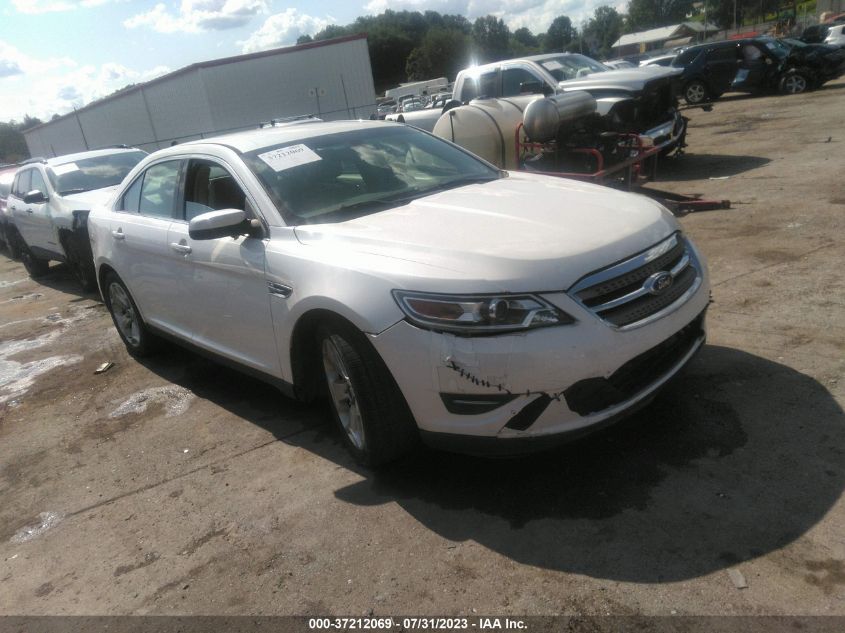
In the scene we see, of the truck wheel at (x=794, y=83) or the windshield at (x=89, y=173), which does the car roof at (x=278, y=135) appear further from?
the truck wheel at (x=794, y=83)

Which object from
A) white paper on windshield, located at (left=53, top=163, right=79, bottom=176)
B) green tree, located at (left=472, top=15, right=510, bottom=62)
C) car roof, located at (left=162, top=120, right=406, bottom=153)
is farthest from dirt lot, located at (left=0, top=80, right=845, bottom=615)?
green tree, located at (left=472, top=15, right=510, bottom=62)

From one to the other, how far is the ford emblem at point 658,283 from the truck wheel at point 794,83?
1917 centimetres

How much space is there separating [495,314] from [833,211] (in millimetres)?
5582

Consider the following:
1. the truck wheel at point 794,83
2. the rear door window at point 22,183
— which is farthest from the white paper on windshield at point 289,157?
the truck wheel at point 794,83

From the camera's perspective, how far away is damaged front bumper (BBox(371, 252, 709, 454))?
2721mm

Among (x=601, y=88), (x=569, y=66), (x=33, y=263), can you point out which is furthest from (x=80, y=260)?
(x=569, y=66)

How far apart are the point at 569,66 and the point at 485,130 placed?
373 cm

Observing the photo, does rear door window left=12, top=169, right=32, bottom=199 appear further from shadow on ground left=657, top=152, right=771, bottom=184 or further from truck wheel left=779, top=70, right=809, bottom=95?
truck wheel left=779, top=70, right=809, bottom=95

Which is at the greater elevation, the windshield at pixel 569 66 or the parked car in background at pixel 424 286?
the windshield at pixel 569 66

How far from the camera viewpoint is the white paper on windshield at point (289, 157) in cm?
394

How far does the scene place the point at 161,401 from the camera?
5.03m

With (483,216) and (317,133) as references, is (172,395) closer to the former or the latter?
(317,133)

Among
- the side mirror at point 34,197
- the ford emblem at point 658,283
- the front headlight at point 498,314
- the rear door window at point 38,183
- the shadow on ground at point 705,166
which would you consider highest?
the rear door window at point 38,183

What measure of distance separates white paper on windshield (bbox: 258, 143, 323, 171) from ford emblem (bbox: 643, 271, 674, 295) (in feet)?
6.73
